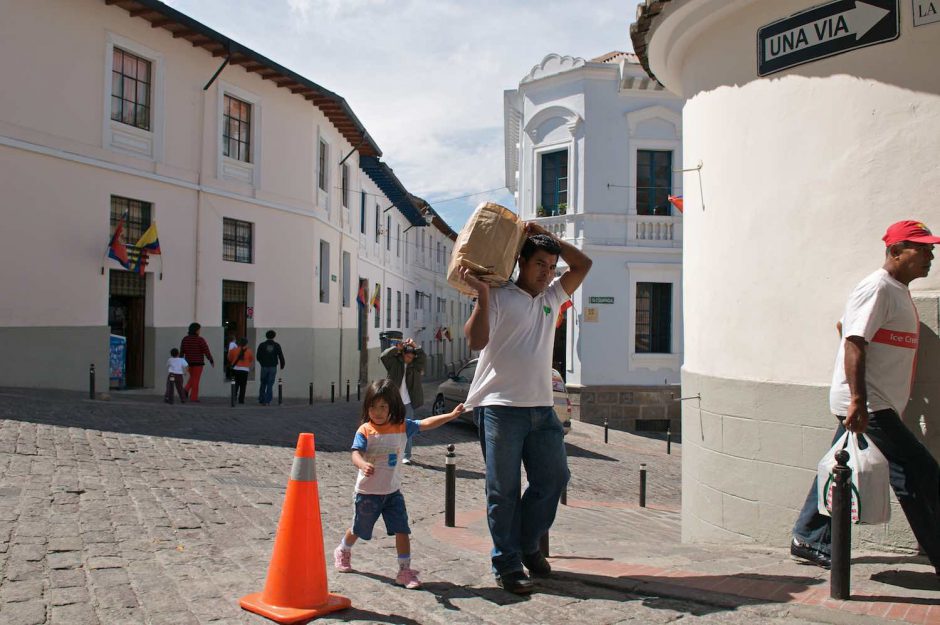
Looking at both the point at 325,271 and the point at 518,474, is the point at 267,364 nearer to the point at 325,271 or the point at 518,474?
the point at 325,271

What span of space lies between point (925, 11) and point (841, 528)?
3636 millimetres

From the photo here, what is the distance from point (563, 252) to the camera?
4.68 meters

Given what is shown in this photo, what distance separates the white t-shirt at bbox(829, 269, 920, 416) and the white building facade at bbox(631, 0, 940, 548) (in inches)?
28.4

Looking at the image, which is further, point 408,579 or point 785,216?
point 785,216

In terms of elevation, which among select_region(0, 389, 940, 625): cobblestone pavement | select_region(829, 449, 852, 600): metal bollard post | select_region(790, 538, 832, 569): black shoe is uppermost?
select_region(829, 449, 852, 600): metal bollard post

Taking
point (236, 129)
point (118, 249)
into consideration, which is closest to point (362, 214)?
point (236, 129)

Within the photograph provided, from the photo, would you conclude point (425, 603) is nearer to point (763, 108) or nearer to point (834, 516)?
point (834, 516)

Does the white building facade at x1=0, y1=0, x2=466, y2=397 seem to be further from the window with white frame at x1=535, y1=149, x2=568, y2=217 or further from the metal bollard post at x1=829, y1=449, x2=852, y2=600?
the metal bollard post at x1=829, y1=449, x2=852, y2=600

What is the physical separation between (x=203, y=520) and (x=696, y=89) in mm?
5730

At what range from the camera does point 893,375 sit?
445cm

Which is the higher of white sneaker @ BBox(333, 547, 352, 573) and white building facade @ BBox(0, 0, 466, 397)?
white building facade @ BBox(0, 0, 466, 397)

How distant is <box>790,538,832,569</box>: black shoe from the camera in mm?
4746

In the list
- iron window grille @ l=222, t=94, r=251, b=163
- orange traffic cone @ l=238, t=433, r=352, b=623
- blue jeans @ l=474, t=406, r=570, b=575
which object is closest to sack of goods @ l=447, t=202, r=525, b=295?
blue jeans @ l=474, t=406, r=570, b=575

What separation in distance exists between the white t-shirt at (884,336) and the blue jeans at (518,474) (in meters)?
1.75
